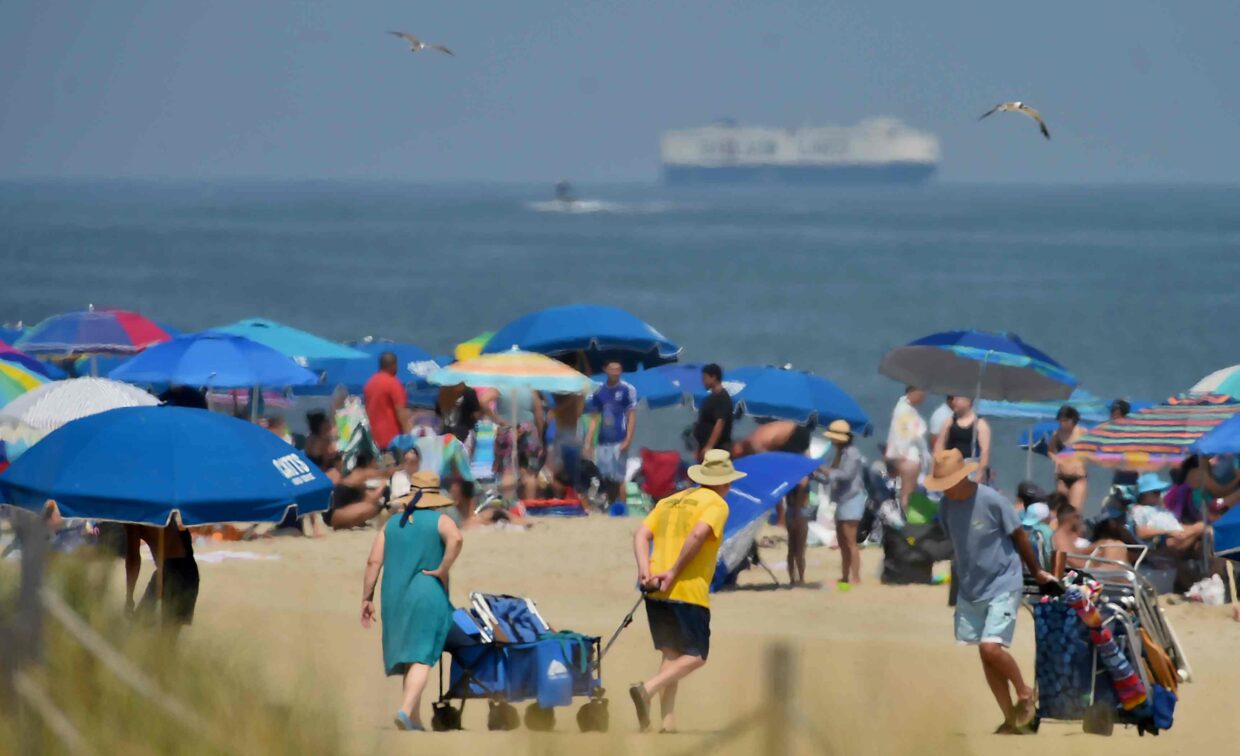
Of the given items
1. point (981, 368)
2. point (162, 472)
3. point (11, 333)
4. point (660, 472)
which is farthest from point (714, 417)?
point (11, 333)

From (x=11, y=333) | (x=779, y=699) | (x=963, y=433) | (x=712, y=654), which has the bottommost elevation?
(x=712, y=654)

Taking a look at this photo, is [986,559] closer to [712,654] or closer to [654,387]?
[712,654]

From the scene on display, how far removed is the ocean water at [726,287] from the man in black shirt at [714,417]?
13635 millimetres

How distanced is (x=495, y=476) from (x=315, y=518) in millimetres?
2427

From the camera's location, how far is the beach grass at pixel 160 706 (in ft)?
17.5

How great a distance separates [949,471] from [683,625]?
1233 millimetres

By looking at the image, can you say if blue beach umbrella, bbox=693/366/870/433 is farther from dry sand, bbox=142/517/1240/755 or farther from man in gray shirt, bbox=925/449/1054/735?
man in gray shirt, bbox=925/449/1054/735

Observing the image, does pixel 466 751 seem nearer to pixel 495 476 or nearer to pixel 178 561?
pixel 178 561

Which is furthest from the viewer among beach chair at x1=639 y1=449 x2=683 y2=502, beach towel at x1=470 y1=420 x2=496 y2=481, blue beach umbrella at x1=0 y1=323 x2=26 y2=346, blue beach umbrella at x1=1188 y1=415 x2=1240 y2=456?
blue beach umbrella at x1=0 y1=323 x2=26 y2=346

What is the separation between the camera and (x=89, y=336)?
17812mm

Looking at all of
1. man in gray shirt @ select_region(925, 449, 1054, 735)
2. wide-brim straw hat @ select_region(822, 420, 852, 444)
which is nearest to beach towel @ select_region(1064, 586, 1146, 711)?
man in gray shirt @ select_region(925, 449, 1054, 735)

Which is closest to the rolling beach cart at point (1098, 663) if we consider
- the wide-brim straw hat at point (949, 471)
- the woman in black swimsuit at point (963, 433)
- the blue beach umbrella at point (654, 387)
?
the wide-brim straw hat at point (949, 471)

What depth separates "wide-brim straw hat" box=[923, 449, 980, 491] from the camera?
24.9ft

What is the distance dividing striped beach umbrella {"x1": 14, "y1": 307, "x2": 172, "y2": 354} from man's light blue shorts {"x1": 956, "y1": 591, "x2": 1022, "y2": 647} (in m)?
11.8
